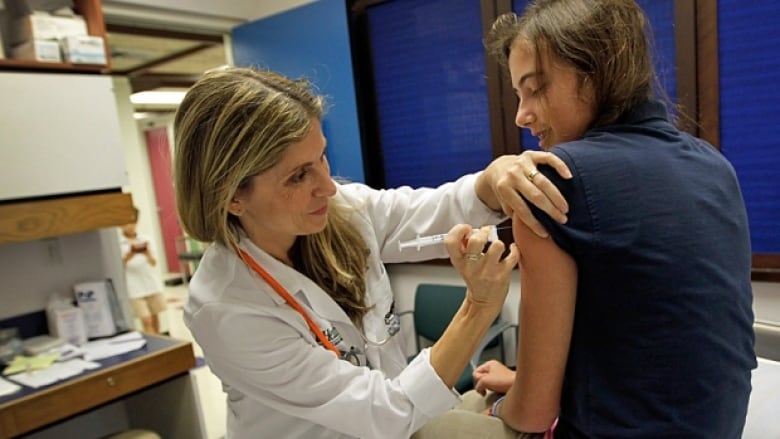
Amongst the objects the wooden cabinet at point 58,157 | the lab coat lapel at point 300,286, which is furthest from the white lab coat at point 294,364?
the wooden cabinet at point 58,157

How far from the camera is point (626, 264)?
787mm

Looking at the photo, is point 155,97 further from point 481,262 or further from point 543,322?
point 543,322

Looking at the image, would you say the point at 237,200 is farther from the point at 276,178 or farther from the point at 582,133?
the point at 582,133

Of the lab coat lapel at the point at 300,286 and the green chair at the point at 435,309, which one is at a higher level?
the lab coat lapel at the point at 300,286

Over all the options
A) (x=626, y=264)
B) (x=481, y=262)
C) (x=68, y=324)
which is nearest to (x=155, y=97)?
(x=68, y=324)

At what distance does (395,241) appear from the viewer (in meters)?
1.44

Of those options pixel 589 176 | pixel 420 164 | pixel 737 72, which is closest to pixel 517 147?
pixel 420 164

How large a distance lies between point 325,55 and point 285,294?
2.33 metres

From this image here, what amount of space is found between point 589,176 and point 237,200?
2.29ft

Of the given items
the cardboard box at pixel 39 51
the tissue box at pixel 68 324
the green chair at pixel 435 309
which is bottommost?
the green chair at pixel 435 309

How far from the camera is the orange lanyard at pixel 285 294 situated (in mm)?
1140

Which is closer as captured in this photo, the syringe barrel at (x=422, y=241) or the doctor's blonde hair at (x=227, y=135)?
the doctor's blonde hair at (x=227, y=135)

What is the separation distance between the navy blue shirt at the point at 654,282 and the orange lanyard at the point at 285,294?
1.74 ft

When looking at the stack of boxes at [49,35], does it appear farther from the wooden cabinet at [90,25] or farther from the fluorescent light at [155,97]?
the fluorescent light at [155,97]
